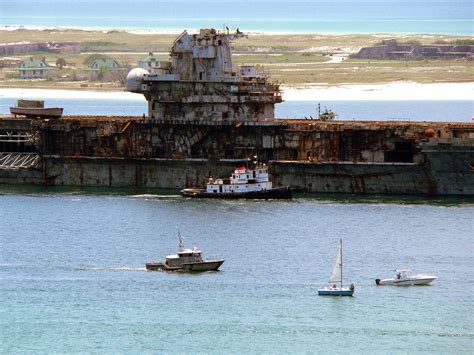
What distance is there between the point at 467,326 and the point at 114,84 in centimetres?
13387

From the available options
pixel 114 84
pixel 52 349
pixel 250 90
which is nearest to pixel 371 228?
pixel 250 90

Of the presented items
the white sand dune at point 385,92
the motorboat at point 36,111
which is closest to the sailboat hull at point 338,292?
the motorboat at point 36,111

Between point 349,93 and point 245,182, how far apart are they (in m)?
79.9

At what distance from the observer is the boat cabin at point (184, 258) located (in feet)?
250

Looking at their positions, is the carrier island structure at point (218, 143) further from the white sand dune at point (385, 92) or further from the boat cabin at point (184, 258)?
the white sand dune at point (385, 92)

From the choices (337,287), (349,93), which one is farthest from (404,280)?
(349,93)

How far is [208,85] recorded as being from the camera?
103312 mm

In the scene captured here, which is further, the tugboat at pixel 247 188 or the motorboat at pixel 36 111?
the motorboat at pixel 36 111

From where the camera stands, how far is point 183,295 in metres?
71.3

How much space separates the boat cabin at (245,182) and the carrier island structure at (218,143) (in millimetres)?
3526

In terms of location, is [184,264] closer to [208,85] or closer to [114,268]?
[114,268]

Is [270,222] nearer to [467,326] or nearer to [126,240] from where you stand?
[126,240]

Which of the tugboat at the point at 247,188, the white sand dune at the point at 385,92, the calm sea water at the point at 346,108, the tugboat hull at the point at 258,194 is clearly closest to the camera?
the tugboat hull at the point at 258,194

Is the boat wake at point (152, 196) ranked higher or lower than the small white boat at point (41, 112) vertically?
lower
